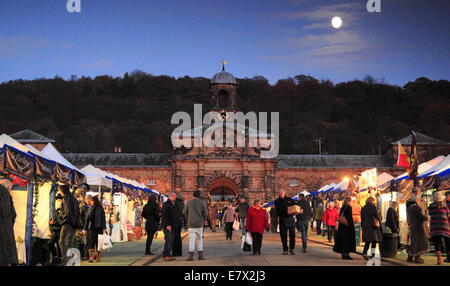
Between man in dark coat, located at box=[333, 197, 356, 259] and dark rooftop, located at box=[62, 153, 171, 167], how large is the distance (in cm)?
4995

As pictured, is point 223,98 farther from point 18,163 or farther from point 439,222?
point 18,163

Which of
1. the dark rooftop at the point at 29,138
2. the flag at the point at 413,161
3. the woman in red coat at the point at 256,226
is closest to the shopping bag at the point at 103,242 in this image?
the woman in red coat at the point at 256,226

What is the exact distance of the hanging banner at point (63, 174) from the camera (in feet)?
50.9

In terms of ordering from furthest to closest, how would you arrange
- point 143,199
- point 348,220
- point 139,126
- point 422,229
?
1. point 139,126
2. point 143,199
3. point 348,220
4. point 422,229

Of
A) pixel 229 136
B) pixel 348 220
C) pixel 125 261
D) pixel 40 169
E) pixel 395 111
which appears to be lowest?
pixel 125 261

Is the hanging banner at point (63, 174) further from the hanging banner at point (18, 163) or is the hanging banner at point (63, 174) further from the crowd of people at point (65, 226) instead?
the hanging banner at point (18, 163)

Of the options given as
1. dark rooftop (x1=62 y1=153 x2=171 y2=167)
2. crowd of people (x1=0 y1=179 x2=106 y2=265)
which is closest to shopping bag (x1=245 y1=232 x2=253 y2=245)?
crowd of people (x1=0 y1=179 x2=106 y2=265)

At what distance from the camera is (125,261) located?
14.6m

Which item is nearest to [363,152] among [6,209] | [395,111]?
[395,111]

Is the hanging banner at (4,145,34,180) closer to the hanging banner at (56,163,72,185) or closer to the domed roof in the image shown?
the hanging banner at (56,163,72,185)

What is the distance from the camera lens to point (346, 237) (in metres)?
15.3

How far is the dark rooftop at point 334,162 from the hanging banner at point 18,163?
5322 centimetres
